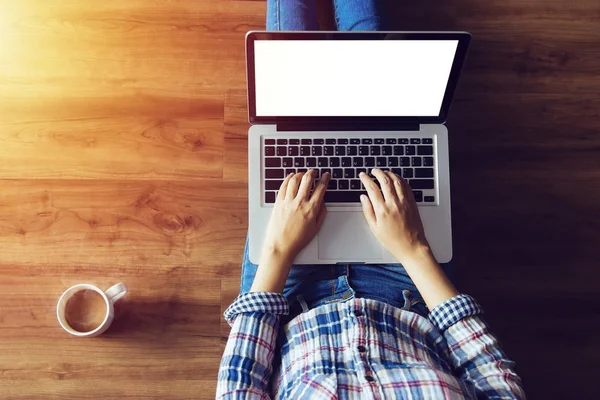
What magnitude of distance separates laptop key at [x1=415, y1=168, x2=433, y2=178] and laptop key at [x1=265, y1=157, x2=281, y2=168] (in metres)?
0.23

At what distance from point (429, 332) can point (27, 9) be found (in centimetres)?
104

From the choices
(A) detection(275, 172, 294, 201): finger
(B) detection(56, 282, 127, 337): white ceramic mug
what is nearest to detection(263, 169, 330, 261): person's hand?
(A) detection(275, 172, 294, 201): finger

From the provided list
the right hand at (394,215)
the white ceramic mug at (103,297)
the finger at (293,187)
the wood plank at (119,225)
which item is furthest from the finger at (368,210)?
the white ceramic mug at (103,297)

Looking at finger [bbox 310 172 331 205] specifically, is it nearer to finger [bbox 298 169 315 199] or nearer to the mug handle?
finger [bbox 298 169 315 199]

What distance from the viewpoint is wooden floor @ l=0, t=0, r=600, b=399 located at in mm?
989

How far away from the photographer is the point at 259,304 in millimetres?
706

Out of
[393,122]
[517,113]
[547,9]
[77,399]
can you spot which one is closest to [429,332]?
[393,122]

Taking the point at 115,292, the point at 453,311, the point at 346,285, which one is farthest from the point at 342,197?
the point at 115,292

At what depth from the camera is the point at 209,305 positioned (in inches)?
39.4

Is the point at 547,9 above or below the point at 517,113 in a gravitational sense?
above

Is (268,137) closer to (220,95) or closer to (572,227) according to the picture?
(220,95)

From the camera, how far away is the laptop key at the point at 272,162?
813 mm

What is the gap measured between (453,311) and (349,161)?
286mm

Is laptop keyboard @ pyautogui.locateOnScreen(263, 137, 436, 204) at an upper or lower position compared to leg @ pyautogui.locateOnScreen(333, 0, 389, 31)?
lower
